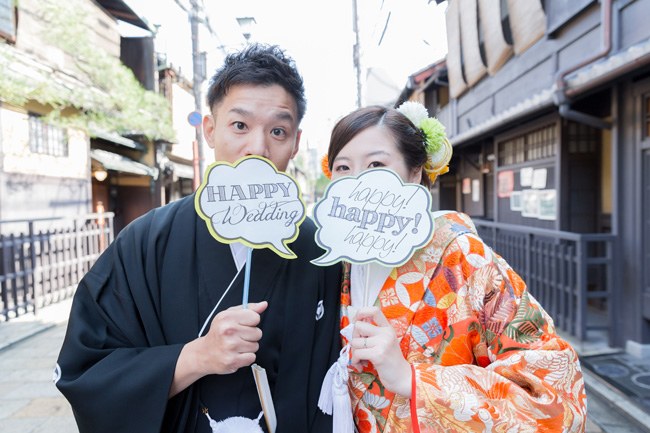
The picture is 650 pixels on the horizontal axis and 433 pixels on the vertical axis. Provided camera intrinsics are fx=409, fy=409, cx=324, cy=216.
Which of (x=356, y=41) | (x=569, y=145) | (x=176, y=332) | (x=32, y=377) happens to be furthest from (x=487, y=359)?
(x=356, y=41)

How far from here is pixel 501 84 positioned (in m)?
8.27

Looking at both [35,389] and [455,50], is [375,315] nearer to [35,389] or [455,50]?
[35,389]

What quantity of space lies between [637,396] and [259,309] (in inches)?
155

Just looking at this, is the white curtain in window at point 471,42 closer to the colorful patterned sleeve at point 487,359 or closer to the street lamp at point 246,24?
the street lamp at point 246,24

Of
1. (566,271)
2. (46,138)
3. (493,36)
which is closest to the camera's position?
(566,271)

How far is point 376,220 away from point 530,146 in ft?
22.8

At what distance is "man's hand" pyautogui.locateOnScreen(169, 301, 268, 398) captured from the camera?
4.19 ft

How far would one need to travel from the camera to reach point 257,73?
1631 millimetres

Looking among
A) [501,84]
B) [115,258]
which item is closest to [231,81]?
[115,258]

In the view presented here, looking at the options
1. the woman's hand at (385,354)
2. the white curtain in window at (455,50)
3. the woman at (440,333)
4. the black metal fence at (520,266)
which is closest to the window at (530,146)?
the black metal fence at (520,266)

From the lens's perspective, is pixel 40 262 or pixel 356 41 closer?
pixel 40 262

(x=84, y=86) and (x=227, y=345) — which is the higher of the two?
(x=84, y=86)

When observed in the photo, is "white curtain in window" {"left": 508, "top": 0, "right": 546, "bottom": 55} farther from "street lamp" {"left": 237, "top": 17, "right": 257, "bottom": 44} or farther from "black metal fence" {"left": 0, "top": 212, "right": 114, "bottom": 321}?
"black metal fence" {"left": 0, "top": 212, "right": 114, "bottom": 321}

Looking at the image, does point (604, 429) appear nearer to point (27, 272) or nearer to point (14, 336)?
point (14, 336)
